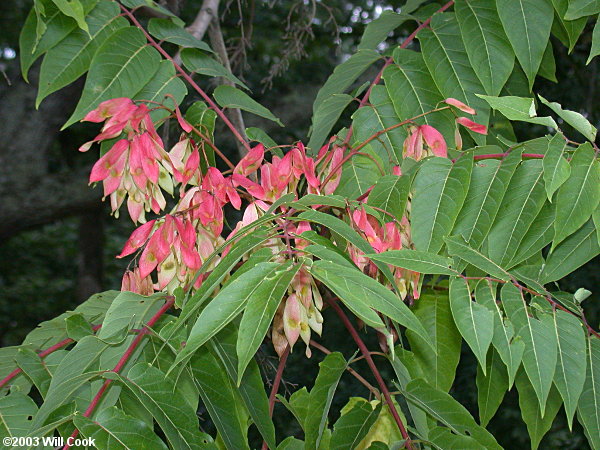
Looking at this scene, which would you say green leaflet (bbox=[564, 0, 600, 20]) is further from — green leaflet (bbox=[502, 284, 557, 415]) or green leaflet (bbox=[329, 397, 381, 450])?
green leaflet (bbox=[329, 397, 381, 450])

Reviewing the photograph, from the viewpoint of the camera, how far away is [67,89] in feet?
11.4

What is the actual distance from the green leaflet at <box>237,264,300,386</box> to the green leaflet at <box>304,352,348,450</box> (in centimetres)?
33

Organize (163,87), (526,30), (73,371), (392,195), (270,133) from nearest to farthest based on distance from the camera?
(73,371), (392,195), (526,30), (163,87), (270,133)

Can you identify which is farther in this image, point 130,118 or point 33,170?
point 33,170

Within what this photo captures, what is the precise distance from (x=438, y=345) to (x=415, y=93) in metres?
0.51

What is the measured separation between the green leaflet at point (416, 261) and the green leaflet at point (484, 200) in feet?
0.49

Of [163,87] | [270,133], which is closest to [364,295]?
[163,87]

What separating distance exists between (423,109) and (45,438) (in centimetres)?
93

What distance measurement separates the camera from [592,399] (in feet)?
3.60

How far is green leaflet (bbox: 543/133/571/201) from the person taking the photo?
1032 mm

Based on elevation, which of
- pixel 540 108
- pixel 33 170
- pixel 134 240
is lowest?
pixel 33 170

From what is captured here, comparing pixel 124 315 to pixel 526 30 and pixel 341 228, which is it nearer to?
pixel 341 228

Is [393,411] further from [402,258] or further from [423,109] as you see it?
[423,109]

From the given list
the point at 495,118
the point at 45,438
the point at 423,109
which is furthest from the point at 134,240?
the point at 495,118
